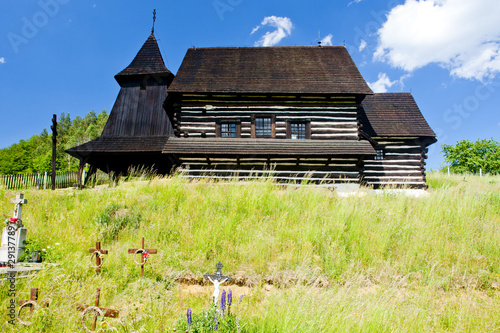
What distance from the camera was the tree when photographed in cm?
3539

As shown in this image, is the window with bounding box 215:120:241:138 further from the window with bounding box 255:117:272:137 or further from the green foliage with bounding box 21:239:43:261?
the green foliage with bounding box 21:239:43:261

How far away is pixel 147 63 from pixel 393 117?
16.2 m

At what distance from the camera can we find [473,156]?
122 feet

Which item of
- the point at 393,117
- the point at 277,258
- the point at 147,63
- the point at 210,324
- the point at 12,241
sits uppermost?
the point at 147,63

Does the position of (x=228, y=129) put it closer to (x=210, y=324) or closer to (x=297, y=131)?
(x=297, y=131)

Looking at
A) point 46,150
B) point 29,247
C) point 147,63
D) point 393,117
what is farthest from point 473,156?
point 46,150

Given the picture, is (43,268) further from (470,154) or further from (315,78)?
(470,154)

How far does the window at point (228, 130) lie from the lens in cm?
1316

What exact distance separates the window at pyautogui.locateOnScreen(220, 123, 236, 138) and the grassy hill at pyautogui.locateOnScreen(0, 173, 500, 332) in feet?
19.3

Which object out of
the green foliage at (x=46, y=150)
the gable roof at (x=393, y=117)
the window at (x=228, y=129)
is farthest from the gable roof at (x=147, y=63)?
the green foliage at (x=46, y=150)

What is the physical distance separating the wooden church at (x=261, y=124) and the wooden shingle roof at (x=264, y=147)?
47 mm

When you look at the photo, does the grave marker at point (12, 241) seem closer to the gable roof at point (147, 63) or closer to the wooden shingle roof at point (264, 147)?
the wooden shingle roof at point (264, 147)

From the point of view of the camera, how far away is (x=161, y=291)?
3670mm

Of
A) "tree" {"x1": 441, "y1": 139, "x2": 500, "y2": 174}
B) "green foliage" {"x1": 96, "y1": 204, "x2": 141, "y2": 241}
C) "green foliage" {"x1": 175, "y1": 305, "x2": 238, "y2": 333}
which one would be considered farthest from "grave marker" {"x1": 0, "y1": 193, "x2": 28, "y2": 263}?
"tree" {"x1": 441, "y1": 139, "x2": 500, "y2": 174}
